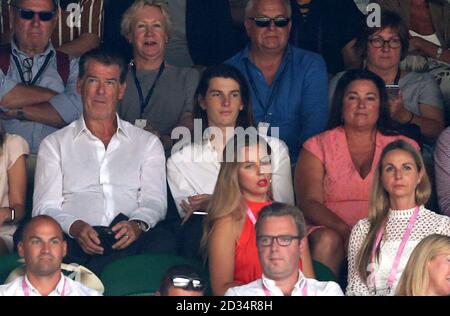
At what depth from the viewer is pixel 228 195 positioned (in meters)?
9.11

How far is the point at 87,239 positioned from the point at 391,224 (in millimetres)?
1639

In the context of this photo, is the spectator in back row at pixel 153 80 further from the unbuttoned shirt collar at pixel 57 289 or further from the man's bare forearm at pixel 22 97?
the unbuttoned shirt collar at pixel 57 289

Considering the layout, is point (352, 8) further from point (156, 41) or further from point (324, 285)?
point (324, 285)

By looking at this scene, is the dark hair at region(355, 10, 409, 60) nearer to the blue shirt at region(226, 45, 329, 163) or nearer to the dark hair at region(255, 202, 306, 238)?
the blue shirt at region(226, 45, 329, 163)

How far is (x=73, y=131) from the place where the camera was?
9805 millimetres

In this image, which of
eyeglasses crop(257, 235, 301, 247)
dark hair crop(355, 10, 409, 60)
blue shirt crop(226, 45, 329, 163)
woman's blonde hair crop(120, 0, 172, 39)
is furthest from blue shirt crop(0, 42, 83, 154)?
eyeglasses crop(257, 235, 301, 247)

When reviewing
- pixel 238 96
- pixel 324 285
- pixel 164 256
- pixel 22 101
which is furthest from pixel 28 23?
pixel 324 285

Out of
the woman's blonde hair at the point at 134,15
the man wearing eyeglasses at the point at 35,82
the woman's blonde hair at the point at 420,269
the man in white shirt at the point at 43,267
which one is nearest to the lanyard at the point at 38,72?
the man wearing eyeglasses at the point at 35,82

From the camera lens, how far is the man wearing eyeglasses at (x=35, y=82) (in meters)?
10.3

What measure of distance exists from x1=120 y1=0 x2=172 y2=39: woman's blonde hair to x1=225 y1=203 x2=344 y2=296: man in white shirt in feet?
6.77

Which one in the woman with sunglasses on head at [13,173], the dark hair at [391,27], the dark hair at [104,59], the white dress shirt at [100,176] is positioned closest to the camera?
the white dress shirt at [100,176]

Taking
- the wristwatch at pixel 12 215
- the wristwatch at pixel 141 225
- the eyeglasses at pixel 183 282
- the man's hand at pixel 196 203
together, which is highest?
the man's hand at pixel 196 203

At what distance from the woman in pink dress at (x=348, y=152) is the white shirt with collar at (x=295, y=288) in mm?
893

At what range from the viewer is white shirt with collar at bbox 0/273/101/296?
8.80 meters
